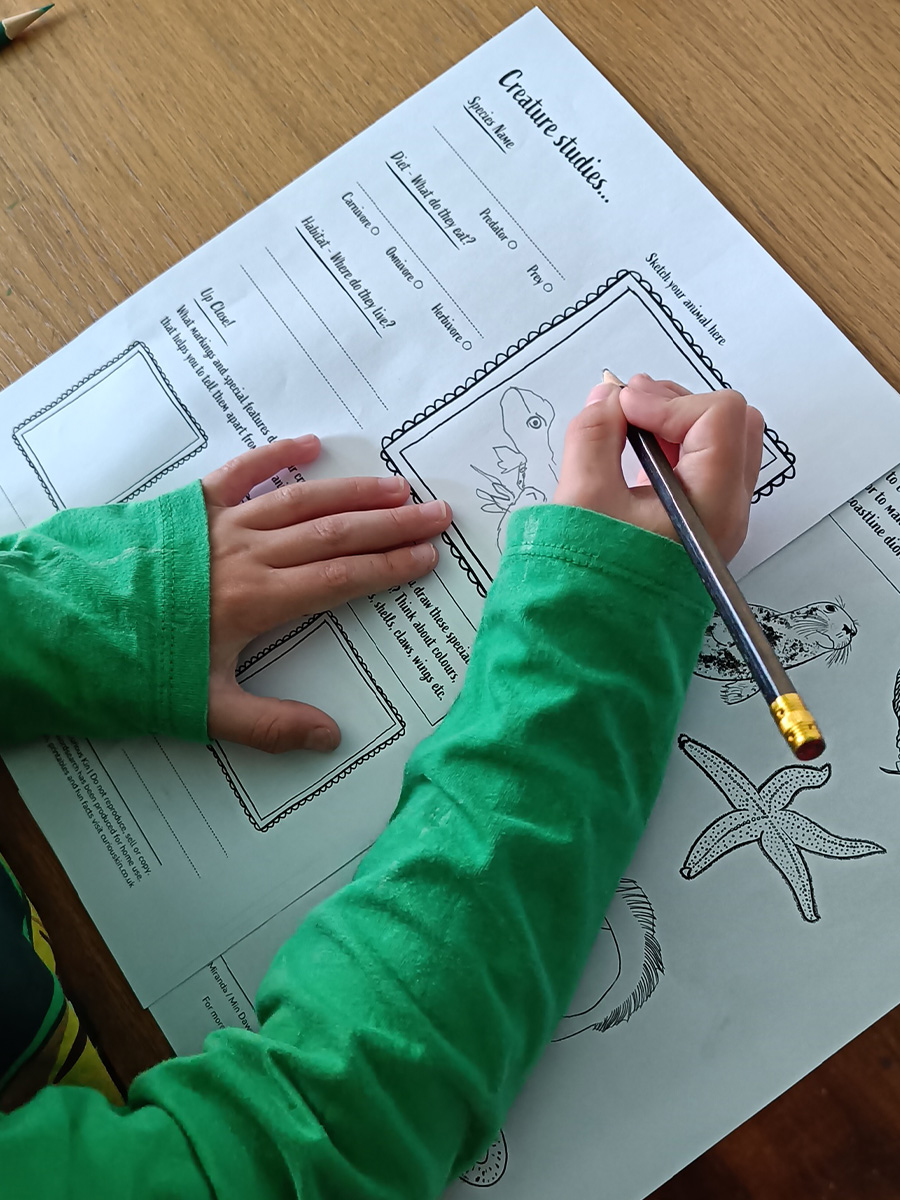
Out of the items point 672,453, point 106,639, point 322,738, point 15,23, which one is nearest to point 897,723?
point 672,453

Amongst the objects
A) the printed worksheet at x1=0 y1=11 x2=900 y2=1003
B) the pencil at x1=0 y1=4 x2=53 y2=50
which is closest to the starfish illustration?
the printed worksheet at x1=0 y1=11 x2=900 y2=1003

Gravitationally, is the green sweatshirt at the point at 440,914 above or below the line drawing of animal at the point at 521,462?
Result: below

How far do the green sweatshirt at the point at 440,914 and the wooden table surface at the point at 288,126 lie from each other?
9cm

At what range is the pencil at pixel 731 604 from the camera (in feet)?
1.07

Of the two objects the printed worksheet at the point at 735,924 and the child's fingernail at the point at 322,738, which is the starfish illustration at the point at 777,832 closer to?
the printed worksheet at the point at 735,924

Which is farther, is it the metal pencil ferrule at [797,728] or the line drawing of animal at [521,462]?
the line drawing of animal at [521,462]

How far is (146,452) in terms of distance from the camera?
53 cm

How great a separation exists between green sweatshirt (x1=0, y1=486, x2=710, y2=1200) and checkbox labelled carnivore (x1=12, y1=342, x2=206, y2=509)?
8cm

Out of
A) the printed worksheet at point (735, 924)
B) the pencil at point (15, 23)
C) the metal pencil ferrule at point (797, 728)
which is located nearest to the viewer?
the metal pencil ferrule at point (797, 728)

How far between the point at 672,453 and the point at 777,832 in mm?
Result: 188

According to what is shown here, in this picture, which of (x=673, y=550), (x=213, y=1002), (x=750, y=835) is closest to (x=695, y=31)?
(x=673, y=550)

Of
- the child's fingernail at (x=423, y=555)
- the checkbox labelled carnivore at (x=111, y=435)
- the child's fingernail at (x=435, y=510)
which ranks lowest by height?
the child's fingernail at (x=423, y=555)

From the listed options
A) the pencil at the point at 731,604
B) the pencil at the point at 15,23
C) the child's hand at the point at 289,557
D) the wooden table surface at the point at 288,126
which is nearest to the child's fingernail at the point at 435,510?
the child's hand at the point at 289,557

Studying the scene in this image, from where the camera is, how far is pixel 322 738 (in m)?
0.47
